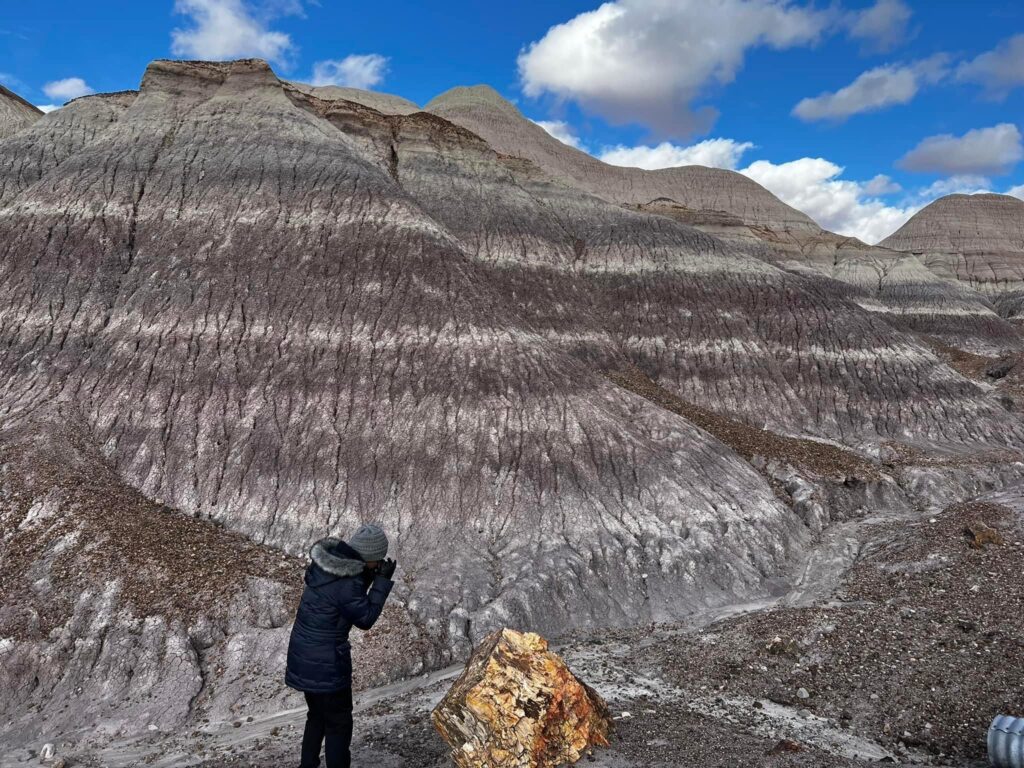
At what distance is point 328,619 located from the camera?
6.98 meters

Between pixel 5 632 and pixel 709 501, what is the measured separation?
21574 mm

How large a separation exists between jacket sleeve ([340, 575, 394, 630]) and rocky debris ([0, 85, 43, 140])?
53.7 m

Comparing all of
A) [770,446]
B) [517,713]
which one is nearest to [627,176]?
[770,446]

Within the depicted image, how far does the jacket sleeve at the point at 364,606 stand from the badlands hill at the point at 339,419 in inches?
434

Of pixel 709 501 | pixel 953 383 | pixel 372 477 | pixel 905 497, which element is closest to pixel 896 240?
pixel 953 383

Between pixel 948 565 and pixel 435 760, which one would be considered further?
pixel 948 565

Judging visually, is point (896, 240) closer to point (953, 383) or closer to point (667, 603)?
point (953, 383)

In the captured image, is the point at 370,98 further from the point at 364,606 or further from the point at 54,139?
the point at 364,606

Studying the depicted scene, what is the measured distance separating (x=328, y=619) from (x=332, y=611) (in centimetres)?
9

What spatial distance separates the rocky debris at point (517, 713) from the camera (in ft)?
28.9

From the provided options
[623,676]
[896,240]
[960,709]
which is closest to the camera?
[960,709]

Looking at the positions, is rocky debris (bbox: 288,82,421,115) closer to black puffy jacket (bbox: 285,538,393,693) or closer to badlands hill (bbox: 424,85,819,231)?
badlands hill (bbox: 424,85,819,231)

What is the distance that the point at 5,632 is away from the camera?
16.2 metres

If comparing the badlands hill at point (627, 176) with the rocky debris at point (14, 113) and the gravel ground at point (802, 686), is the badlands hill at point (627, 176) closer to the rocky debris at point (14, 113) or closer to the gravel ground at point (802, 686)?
the rocky debris at point (14, 113)
